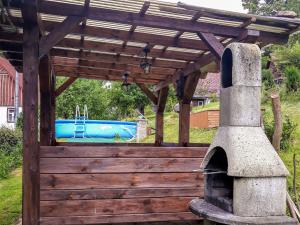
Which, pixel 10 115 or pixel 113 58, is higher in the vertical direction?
pixel 113 58

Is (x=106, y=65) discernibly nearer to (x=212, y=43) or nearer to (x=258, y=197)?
(x=212, y=43)

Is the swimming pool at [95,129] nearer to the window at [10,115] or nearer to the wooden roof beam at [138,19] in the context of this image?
the window at [10,115]

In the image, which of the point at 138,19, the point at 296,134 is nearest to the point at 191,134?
the point at 296,134

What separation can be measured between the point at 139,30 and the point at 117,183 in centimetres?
216

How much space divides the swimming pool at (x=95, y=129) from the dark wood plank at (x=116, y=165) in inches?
413

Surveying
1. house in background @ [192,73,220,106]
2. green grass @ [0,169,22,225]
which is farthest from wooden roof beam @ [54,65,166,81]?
house in background @ [192,73,220,106]

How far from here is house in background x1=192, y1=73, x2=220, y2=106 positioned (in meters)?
27.0

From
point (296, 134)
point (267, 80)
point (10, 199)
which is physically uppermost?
point (267, 80)

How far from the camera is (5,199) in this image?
647cm

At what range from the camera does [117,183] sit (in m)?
4.45

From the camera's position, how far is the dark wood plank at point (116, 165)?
423 centimetres

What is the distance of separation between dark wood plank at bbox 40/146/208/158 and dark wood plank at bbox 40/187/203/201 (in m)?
0.45

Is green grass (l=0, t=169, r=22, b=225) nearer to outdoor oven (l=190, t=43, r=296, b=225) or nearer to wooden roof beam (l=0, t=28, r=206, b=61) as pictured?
wooden roof beam (l=0, t=28, r=206, b=61)

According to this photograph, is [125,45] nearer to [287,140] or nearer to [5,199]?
[5,199]
